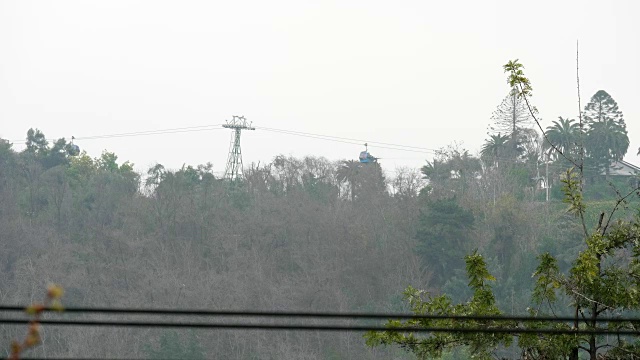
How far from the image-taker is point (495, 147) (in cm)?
7512

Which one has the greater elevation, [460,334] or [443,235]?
[443,235]

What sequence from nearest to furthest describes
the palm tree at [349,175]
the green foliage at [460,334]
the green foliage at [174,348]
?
the green foliage at [460,334], the green foliage at [174,348], the palm tree at [349,175]

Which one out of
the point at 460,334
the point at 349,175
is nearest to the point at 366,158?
the point at 349,175

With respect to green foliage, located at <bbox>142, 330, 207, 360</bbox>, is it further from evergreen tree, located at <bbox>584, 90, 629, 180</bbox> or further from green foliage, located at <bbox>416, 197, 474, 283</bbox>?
evergreen tree, located at <bbox>584, 90, 629, 180</bbox>

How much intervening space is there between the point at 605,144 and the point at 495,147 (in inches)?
313

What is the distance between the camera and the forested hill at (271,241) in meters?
51.9

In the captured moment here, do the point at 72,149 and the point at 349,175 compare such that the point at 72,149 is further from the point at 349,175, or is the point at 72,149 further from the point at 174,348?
the point at 174,348

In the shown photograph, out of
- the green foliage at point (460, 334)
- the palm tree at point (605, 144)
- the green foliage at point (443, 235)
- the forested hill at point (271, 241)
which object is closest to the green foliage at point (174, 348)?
the forested hill at point (271, 241)

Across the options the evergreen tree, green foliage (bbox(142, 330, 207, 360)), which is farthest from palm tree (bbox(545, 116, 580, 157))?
green foliage (bbox(142, 330, 207, 360))

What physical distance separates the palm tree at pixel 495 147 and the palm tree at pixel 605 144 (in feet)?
20.5

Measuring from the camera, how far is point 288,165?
2744 inches

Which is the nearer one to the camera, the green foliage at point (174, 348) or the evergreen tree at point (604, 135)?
the green foliage at point (174, 348)

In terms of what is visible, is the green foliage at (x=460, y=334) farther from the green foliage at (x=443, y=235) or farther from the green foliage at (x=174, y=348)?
the green foliage at (x=443, y=235)

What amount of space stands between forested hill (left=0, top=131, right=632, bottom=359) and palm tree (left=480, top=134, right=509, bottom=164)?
244 centimetres
